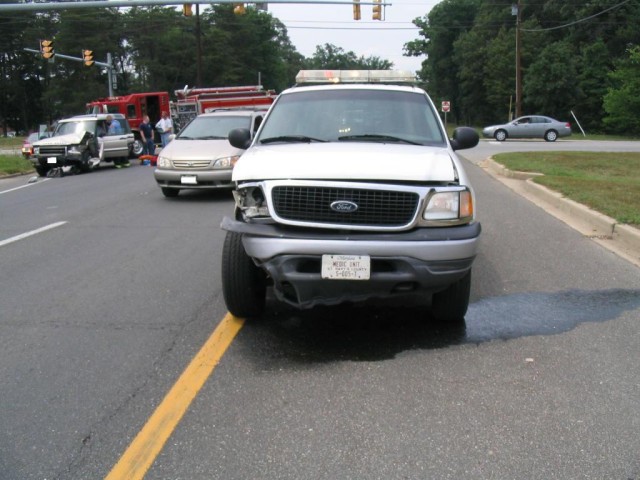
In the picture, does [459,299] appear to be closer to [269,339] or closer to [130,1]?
[269,339]

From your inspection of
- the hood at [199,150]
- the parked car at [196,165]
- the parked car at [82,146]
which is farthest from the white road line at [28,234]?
the parked car at [82,146]

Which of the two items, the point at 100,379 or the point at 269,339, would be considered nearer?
the point at 100,379

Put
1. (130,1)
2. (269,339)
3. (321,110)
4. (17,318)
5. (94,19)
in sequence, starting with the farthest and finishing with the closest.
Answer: (94,19) < (130,1) < (321,110) < (17,318) < (269,339)

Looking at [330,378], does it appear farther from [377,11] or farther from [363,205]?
[377,11]

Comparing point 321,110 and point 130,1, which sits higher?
point 130,1

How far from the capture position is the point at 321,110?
5812 mm

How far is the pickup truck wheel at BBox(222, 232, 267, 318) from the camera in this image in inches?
188

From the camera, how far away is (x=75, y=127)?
2053 cm

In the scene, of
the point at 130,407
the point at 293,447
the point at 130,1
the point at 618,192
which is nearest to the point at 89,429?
the point at 130,407

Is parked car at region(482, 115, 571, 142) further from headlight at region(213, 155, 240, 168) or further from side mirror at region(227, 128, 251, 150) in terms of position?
side mirror at region(227, 128, 251, 150)

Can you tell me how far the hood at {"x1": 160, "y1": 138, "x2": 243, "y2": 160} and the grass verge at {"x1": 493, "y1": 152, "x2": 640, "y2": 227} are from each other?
6.39 metres

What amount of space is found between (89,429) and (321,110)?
351cm

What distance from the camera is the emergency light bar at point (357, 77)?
7.28 m

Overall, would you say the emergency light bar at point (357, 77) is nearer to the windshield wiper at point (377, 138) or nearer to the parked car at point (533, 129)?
the windshield wiper at point (377, 138)
